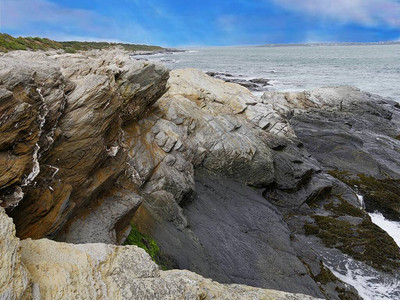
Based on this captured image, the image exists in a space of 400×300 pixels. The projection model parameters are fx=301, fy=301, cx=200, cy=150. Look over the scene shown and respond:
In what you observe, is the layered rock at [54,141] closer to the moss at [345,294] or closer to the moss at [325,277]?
the moss at [325,277]

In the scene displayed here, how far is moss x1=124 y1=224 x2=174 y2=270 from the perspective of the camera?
10.8m

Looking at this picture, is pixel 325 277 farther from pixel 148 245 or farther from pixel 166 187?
pixel 166 187

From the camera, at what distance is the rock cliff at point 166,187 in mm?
6367

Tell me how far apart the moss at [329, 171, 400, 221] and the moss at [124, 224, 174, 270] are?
1553 centimetres

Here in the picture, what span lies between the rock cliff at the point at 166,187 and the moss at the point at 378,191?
0.60ft

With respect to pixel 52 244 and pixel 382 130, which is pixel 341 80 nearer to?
pixel 382 130

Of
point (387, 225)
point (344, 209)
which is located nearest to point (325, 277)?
point (344, 209)

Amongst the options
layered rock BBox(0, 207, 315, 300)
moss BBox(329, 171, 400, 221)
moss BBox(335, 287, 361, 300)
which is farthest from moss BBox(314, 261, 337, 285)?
moss BBox(329, 171, 400, 221)

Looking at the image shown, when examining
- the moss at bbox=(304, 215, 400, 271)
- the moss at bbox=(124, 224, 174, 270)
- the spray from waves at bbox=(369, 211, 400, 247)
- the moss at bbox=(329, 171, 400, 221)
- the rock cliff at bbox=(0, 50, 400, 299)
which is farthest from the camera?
the moss at bbox=(329, 171, 400, 221)

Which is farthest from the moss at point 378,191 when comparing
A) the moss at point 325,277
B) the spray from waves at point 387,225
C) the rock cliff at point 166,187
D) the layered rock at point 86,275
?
the layered rock at point 86,275

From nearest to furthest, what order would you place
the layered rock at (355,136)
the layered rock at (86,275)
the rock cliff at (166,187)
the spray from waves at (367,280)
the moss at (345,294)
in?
1. the layered rock at (86,275)
2. the rock cliff at (166,187)
3. the moss at (345,294)
4. the spray from waves at (367,280)
5. the layered rock at (355,136)

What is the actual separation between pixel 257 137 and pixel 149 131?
8.46 m

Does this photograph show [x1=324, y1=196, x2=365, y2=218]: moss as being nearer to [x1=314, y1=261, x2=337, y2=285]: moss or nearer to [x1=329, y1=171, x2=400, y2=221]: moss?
[x1=329, y1=171, x2=400, y2=221]: moss

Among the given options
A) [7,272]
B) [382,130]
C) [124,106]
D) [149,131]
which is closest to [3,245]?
[7,272]
